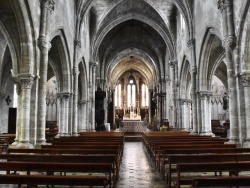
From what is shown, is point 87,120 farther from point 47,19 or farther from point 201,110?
point 47,19

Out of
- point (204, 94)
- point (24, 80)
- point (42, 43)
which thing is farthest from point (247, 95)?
point (24, 80)

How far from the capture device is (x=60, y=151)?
25.6ft

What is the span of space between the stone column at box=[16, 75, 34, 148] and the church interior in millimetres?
45

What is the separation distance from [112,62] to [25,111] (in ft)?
107

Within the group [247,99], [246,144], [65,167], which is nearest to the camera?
[65,167]

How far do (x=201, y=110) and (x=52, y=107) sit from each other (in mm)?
25868

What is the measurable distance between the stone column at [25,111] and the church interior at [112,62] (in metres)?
0.04

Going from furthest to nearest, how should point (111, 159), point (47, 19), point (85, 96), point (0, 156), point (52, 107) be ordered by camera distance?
point (52, 107), point (85, 96), point (47, 19), point (0, 156), point (111, 159)

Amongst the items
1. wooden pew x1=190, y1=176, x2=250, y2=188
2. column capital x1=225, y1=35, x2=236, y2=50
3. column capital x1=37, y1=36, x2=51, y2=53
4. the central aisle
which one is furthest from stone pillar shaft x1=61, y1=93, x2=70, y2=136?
wooden pew x1=190, y1=176, x2=250, y2=188

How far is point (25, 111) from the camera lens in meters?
12.0

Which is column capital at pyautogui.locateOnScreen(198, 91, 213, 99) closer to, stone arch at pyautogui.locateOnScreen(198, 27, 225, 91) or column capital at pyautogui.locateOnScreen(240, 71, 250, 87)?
stone arch at pyautogui.locateOnScreen(198, 27, 225, 91)

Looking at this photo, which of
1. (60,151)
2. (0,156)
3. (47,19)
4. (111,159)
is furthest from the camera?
(47,19)

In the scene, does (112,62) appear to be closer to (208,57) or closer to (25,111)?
(208,57)

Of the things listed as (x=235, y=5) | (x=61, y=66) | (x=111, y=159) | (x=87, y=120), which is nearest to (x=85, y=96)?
(x=87, y=120)
